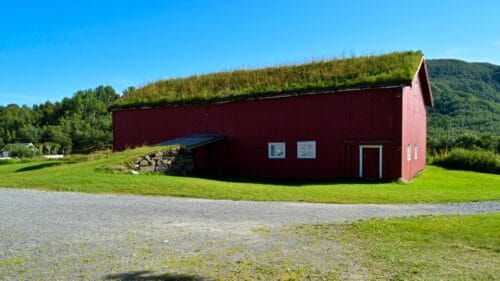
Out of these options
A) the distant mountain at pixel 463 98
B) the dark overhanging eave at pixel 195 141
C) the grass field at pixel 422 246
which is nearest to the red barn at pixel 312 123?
the dark overhanging eave at pixel 195 141

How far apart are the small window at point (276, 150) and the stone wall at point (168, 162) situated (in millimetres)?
4457

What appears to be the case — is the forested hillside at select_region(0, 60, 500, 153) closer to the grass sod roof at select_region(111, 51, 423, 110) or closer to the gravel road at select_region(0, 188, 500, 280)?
the grass sod roof at select_region(111, 51, 423, 110)

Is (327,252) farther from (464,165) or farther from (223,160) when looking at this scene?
(464,165)

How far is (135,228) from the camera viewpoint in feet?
28.8

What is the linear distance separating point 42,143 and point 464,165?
85692 mm

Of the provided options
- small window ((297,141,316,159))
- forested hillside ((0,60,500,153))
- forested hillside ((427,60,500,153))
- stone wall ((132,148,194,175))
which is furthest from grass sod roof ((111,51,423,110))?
forested hillside ((0,60,500,153))

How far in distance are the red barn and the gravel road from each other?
896 cm

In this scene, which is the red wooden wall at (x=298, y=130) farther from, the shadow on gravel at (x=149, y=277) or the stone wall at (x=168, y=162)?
the shadow on gravel at (x=149, y=277)

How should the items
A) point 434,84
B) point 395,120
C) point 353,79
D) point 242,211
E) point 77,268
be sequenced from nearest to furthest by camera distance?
1. point 77,268
2. point 242,211
3. point 395,120
4. point 353,79
5. point 434,84

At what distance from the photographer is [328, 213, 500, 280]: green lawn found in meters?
5.69

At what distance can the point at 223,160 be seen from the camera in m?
26.6

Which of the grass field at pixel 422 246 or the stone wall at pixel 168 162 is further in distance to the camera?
the stone wall at pixel 168 162

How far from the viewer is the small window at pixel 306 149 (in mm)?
23844

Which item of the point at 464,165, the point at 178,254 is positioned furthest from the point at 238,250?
the point at 464,165
